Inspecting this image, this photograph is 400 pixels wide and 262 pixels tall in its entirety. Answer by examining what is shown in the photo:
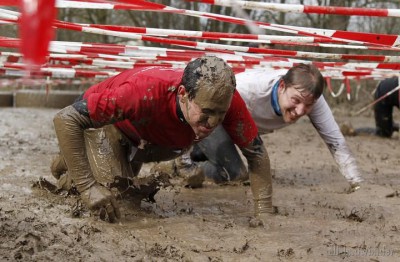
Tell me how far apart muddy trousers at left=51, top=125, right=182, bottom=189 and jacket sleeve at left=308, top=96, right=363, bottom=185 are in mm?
1258

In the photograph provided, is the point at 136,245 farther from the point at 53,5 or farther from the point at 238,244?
the point at 53,5

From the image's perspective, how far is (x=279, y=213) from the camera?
12.5 feet

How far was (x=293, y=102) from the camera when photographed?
4066 mm

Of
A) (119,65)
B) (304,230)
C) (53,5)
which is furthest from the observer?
(119,65)

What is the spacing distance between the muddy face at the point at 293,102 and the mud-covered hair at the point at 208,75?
1.16 meters

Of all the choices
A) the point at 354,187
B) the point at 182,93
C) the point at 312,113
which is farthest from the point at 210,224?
the point at 354,187

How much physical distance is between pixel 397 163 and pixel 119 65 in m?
3.41

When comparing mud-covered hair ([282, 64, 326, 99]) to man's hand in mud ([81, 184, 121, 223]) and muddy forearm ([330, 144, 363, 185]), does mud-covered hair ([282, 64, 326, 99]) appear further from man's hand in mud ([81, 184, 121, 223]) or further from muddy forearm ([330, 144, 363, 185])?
man's hand in mud ([81, 184, 121, 223])

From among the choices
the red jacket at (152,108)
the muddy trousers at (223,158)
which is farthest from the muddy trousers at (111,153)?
the muddy trousers at (223,158)

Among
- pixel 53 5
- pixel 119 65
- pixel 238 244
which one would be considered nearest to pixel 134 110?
pixel 238 244

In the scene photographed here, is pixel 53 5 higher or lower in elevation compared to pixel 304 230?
higher

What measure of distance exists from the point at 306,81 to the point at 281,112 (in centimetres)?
40

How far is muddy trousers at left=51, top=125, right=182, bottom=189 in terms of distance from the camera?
372 cm

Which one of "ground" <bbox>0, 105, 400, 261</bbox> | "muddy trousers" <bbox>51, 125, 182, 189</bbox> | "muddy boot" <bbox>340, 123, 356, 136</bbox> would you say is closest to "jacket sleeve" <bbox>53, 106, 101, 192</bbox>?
"ground" <bbox>0, 105, 400, 261</bbox>
